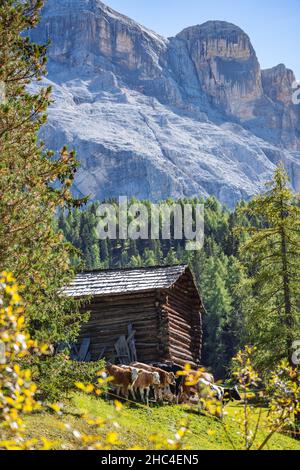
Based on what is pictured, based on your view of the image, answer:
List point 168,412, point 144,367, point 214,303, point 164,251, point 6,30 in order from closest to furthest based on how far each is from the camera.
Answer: point 6,30 → point 168,412 → point 144,367 → point 214,303 → point 164,251

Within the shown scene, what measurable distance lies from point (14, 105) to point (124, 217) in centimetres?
13321

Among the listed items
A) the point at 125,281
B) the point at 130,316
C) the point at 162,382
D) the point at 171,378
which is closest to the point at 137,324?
the point at 130,316

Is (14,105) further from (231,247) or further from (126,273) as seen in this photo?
(231,247)

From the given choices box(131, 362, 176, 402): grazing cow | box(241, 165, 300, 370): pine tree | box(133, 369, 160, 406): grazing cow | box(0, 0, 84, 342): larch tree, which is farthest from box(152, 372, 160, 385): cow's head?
box(241, 165, 300, 370): pine tree

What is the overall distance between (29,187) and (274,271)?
1250cm

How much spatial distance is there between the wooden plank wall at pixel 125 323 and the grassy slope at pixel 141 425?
18.6 feet

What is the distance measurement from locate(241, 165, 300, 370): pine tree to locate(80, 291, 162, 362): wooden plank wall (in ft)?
13.2

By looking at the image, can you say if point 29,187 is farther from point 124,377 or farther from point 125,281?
point 125,281

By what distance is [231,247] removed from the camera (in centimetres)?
12325

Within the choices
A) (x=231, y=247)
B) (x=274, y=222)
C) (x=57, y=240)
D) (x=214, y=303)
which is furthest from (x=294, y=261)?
(x=231, y=247)

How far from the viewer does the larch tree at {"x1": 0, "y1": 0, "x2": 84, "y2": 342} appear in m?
15.0

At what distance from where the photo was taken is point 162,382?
21.4 m

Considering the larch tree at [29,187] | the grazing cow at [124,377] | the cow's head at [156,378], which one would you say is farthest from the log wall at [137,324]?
the larch tree at [29,187]

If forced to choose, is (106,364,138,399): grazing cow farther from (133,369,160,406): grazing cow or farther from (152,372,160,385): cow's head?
(152,372,160,385): cow's head
